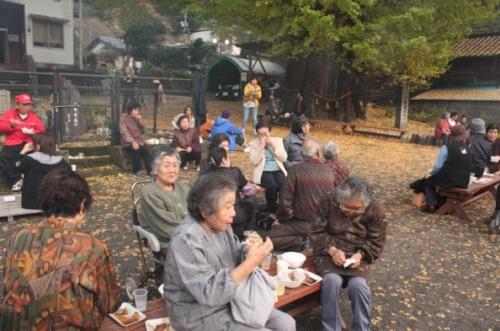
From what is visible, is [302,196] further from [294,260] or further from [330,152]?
[294,260]

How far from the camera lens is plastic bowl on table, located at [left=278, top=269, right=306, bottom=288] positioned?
3244 millimetres

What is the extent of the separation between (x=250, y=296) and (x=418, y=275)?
10.9 ft

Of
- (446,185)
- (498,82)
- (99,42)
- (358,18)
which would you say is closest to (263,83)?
(358,18)

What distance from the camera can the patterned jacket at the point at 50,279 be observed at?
2.14 m

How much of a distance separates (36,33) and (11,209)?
905 inches

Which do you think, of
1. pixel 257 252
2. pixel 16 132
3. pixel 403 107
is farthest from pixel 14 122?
pixel 403 107

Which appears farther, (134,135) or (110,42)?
(110,42)

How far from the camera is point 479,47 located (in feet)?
67.2

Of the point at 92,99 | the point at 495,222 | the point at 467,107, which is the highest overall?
the point at 467,107

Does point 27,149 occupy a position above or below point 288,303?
above

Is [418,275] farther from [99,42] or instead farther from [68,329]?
[99,42]

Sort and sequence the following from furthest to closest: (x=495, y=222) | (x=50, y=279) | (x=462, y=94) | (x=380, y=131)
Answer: (x=462, y=94) < (x=380, y=131) < (x=495, y=222) < (x=50, y=279)

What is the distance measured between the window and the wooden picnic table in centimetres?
2663

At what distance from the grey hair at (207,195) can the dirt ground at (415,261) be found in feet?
6.25
